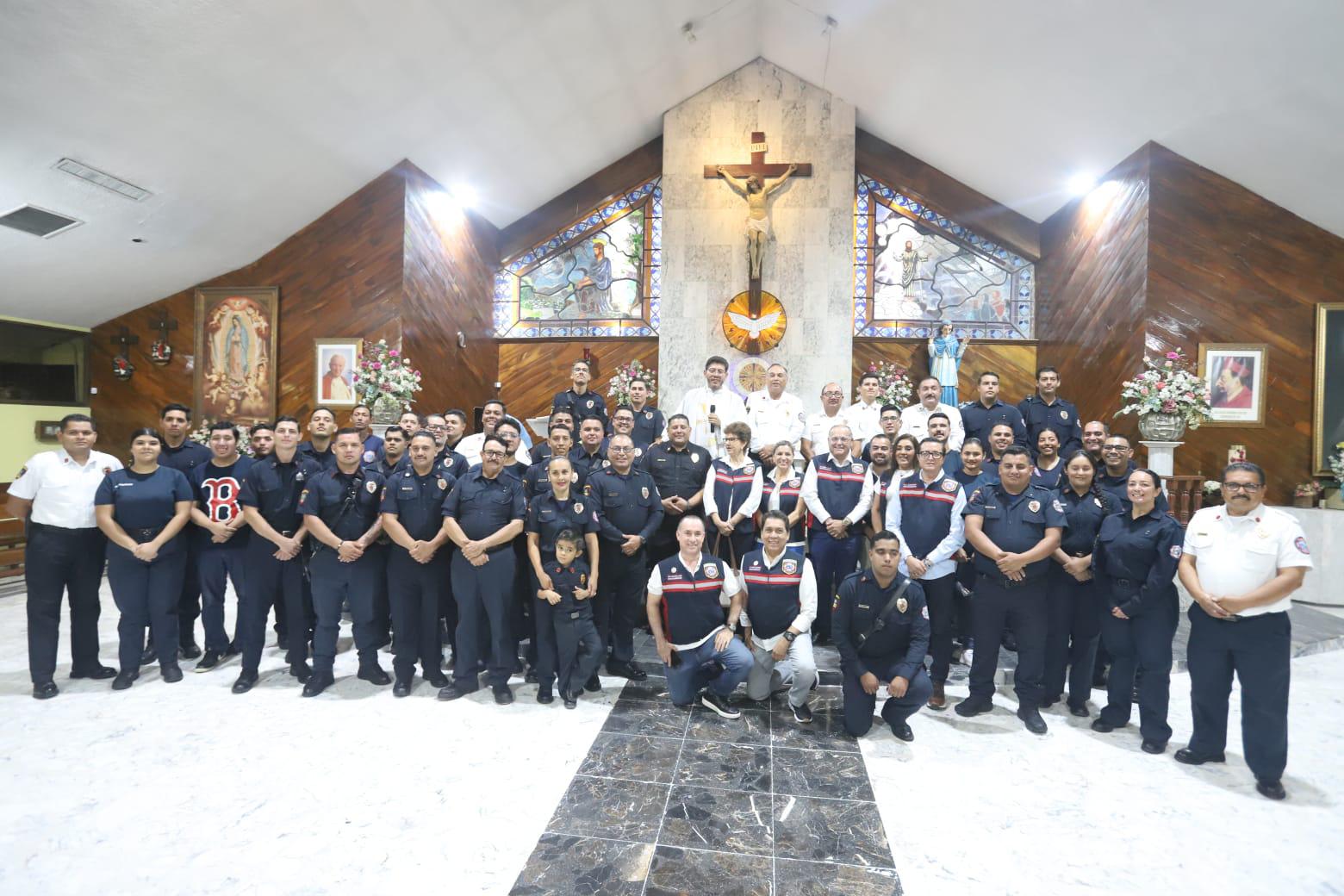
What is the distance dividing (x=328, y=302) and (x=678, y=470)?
5.34m

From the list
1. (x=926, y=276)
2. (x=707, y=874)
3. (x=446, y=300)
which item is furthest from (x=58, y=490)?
(x=926, y=276)

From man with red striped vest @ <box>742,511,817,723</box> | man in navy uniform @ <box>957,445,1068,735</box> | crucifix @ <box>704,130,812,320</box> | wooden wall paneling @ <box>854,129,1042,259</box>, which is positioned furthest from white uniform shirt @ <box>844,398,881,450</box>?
wooden wall paneling @ <box>854,129,1042,259</box>

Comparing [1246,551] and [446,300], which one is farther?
[446,300]

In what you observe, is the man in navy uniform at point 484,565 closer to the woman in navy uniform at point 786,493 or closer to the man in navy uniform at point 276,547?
the man in navy uniform at point 276,547

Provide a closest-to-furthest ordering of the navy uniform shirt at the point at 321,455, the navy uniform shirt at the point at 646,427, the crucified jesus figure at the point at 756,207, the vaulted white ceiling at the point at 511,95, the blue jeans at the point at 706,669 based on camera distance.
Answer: the blue jeans at the point at 706,669 → the navy uniform shirt at the point at 321,455 → the vaulted white ceiling at the point at 511,95 → the navy uniform shirt at the point at 646,427 → the crucified jesus figure at the point at 756,207

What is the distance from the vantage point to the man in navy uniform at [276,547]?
13.1 feet

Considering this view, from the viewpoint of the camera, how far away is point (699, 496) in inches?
185

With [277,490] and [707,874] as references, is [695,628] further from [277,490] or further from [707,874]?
[277,490]

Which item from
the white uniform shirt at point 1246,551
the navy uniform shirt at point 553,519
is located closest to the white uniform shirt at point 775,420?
the navy uniform shirt at point 553,519

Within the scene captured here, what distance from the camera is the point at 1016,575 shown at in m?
3.66

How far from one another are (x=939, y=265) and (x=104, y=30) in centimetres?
930

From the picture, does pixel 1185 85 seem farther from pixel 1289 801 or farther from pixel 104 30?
pixel 104 30

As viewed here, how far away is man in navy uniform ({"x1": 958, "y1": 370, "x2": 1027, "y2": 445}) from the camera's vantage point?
5.48m

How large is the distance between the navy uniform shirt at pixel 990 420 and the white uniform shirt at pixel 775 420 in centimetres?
141
